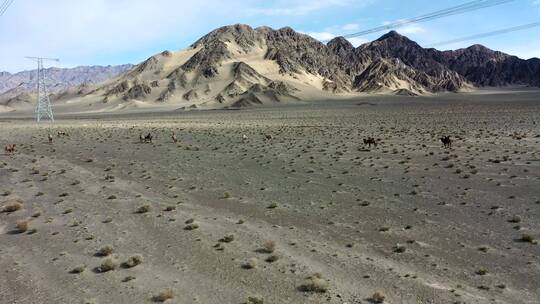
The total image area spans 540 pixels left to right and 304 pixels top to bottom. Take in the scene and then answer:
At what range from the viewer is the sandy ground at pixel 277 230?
11.8m

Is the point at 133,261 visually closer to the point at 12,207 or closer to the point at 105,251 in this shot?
the point at 105,251

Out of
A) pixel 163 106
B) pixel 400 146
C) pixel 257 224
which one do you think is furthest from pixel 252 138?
pixel 163 106

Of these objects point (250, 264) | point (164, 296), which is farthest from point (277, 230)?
point (164, 296)

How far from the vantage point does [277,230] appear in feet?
53.4

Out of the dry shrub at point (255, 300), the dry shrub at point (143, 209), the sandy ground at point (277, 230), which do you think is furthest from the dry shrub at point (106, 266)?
the dry shrub at point (143, 209)

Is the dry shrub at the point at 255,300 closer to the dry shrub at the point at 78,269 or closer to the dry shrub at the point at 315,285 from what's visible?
the dry shrub at the point at 315,285

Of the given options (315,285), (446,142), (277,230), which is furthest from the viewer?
(446,142)

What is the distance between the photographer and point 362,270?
1270 centimetres

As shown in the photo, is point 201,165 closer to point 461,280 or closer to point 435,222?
point 435,222

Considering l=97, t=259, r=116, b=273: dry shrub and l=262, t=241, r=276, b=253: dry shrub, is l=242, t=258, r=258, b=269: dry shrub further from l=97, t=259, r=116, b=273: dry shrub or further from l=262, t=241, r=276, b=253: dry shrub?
l=97, t=259, r=116, b=273: dry shrub

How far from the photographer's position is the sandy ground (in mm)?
11750

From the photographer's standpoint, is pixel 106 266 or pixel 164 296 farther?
pixel 106 266

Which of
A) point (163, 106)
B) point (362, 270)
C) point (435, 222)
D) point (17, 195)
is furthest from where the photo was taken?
point (163, 106)

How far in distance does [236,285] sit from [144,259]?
10.2 feet
